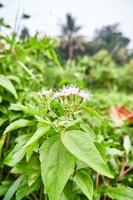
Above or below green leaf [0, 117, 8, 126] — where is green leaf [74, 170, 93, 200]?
below

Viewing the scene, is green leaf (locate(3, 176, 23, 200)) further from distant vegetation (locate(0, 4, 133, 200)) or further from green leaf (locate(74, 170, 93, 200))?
green leaf (locate(74, 170, 93, 200))

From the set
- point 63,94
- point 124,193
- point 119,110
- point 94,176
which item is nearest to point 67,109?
point 63,94

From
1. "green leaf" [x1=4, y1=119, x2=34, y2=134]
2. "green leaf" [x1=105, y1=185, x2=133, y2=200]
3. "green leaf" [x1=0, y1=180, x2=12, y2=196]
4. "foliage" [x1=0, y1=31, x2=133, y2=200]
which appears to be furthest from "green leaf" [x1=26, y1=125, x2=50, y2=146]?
"green leaf" [x1=0, y1=180, x2=12, y2=196]

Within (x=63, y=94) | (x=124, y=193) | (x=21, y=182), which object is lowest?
(x=124, y=193)

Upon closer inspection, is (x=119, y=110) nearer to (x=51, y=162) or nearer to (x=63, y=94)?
(x=63, y=94)

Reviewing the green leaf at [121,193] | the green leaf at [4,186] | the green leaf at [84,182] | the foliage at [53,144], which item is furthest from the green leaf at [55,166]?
the green leaf at [4,186]

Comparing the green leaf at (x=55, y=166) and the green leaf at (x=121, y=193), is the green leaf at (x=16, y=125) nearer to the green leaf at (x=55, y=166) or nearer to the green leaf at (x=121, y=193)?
the green leaf at (x=55, y=166)

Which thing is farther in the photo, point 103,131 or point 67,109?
point 103,131

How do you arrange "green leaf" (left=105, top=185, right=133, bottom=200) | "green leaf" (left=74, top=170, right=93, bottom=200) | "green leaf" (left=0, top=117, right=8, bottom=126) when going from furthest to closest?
"green leaf" (left=0, top=117, right=8, bottom=126) → "green leaf" (left=105, top=185, right=133, bottom=200) → "green leaf" (left=74, top=170, right=93, bottom=200)
